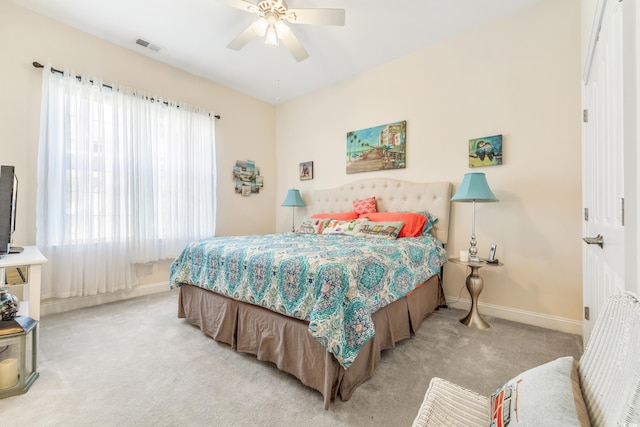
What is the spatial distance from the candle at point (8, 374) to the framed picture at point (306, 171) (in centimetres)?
356

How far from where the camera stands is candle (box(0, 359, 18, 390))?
1.49m

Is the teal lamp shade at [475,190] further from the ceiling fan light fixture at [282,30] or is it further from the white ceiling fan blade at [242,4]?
the white ceiling fan blade at [242,4]

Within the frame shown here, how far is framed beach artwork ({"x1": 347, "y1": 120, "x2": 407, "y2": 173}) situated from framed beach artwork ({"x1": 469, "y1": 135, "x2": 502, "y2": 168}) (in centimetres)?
76

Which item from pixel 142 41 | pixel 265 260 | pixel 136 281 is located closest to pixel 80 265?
pixel 136 281

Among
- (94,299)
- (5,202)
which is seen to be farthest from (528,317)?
(94,299)

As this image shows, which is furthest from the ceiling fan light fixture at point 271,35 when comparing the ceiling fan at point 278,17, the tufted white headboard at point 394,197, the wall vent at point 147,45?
the tufted white headboard at point 394,197

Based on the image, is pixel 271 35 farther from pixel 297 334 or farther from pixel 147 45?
pixel 297 334

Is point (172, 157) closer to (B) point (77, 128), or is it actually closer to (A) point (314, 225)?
(B) point (77, 128)

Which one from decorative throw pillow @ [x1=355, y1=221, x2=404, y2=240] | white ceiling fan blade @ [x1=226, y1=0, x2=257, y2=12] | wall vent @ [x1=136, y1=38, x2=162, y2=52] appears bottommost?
decorative throw pillow @ [x1=355, y1=221, x2=404, y2=240]

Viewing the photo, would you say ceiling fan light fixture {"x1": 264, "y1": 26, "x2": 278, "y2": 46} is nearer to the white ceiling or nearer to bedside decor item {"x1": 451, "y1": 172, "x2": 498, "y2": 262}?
the white ceiling

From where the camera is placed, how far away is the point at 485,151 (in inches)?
109

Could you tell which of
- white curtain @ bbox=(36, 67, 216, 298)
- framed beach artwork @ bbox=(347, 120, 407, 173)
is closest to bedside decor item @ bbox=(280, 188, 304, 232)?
framed beach artwork @ bbox=(347, 120, 407, 173)

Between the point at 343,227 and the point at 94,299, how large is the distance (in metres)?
2.89

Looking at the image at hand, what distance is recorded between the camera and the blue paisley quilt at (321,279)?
144cm
